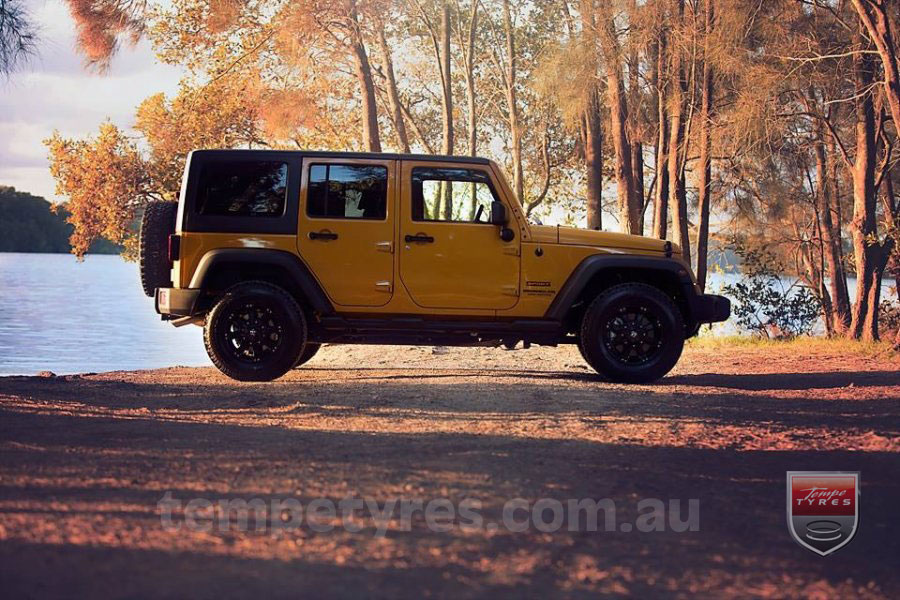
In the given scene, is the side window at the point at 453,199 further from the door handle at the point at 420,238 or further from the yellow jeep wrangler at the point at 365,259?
the door handle at the point at 420,238

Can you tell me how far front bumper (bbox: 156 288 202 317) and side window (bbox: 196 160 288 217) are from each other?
2.57 ft

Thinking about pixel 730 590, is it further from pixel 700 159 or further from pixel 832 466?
pixel 700 159

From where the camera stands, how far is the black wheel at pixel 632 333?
405 inches

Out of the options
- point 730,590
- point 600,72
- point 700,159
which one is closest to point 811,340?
point 700,159

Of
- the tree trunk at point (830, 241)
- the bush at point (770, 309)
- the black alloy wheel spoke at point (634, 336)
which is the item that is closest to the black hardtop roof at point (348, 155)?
the black alloy wheel spoke at point (634, 336)

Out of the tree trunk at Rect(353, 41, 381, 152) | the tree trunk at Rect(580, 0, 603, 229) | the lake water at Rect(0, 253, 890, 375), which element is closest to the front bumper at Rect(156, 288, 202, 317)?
the lake water at Rect(0, 253, 890, 375)

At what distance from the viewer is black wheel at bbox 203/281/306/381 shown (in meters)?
10.0

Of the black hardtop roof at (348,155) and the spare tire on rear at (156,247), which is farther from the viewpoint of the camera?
the spare tire on rear at (156,247)

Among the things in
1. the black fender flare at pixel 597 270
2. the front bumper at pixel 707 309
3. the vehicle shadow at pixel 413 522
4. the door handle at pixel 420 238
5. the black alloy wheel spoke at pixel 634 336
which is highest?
the door handle at pixel 420 238

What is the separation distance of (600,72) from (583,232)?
11.2 metres

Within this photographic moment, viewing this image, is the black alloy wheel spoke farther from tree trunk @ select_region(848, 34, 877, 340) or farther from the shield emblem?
tree trunk @ select_region(848, 34, 877, 340)

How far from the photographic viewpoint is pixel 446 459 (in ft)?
20.0

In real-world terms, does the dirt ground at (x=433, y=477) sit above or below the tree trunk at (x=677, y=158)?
below

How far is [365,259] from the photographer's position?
398 inches
